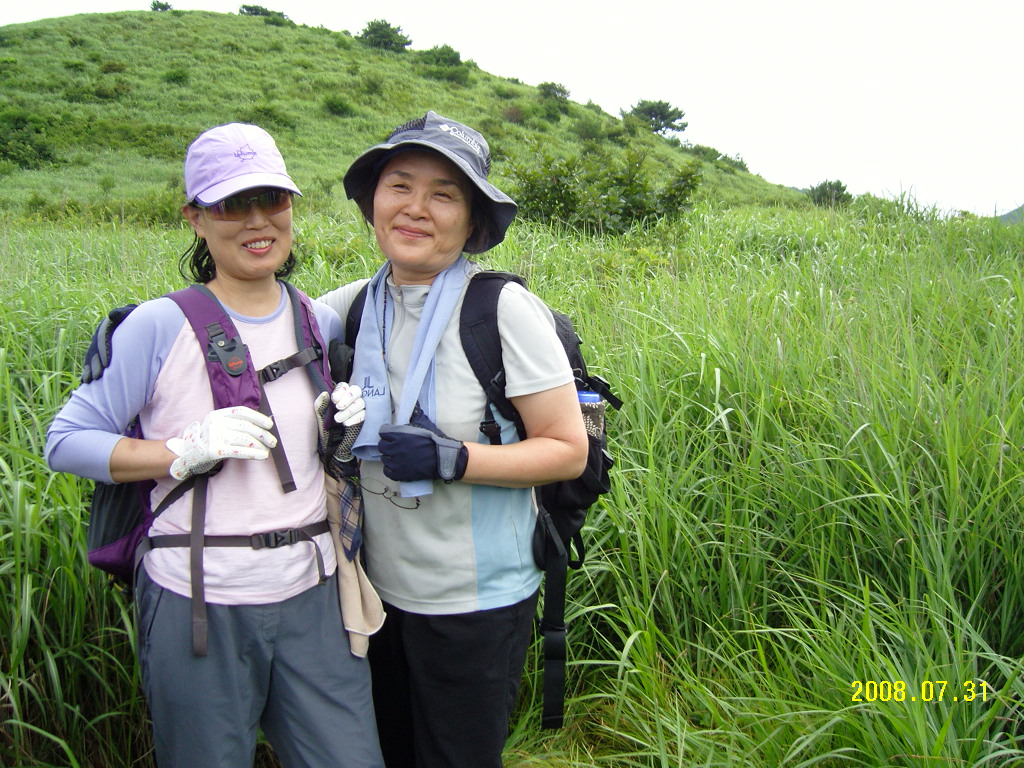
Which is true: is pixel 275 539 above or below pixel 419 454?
below

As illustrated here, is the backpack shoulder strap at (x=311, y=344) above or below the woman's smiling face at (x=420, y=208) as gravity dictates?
below

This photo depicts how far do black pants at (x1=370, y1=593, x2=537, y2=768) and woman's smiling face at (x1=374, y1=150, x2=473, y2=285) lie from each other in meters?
0.86

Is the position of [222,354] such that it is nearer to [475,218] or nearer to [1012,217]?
[475,218]

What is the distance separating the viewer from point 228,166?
5.17ft

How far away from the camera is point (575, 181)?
290 inches

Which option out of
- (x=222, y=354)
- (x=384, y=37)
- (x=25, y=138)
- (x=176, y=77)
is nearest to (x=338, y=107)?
(x=176, y=77)

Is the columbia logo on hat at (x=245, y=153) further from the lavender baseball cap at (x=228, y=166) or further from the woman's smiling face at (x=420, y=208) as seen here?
the woman's smiling face at (x=420, y=208)

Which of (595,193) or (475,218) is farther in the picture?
(595,193)

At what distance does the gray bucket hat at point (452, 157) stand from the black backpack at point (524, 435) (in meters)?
0.16

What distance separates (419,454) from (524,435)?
1.04ft

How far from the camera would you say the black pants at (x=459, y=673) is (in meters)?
1.64

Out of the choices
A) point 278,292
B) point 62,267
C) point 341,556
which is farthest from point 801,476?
point 62,267

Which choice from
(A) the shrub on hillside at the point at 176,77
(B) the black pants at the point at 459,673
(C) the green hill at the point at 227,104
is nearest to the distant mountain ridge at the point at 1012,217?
(B) the black pants at the point at 459,673

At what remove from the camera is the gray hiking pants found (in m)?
1.46
